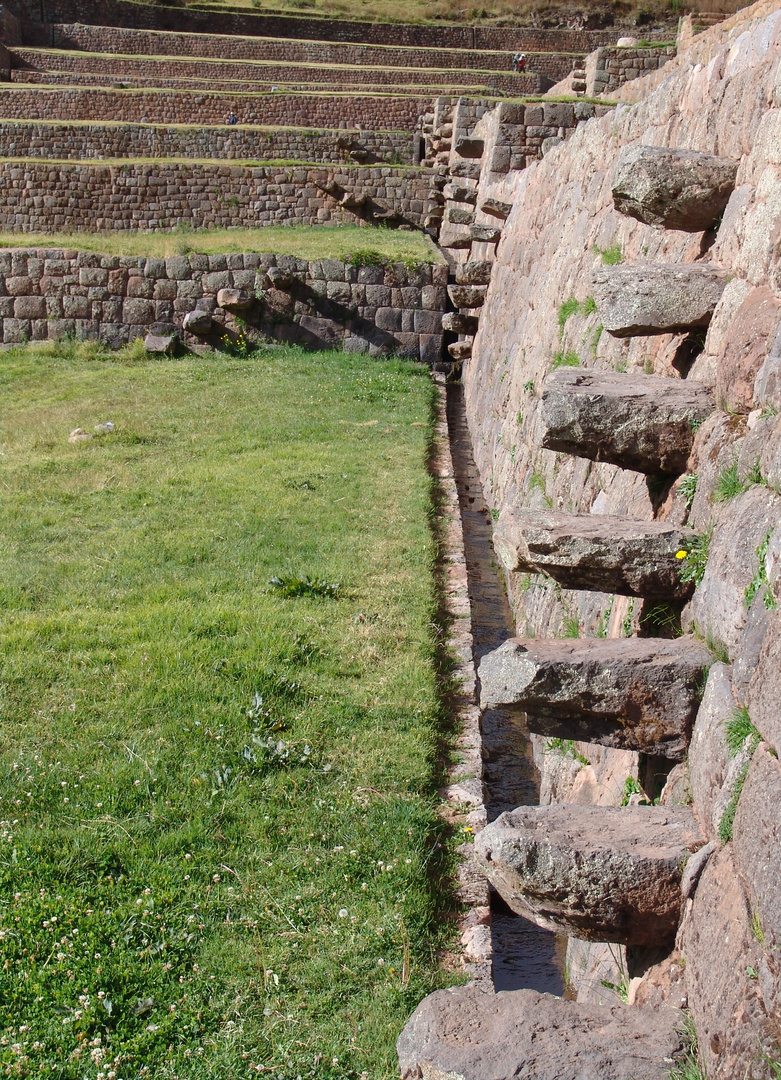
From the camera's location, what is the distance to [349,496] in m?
8.64

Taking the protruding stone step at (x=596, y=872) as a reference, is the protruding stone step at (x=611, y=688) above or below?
above

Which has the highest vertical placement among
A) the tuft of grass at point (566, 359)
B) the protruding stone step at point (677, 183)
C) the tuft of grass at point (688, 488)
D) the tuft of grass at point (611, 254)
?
the protruding stone step at point (677, 183)

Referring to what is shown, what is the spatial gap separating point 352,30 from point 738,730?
4253 centimetres

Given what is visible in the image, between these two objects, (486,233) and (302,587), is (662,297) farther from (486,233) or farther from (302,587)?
(486,233)

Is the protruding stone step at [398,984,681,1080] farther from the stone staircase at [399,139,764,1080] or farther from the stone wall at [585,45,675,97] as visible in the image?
the stone wall at [585,45,675,97]

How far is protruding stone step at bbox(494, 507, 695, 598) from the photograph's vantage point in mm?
2891

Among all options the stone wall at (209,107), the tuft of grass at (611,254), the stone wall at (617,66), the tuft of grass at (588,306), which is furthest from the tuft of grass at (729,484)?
the stone wall at (209,107)

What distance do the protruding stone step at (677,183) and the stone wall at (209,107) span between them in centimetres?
2613

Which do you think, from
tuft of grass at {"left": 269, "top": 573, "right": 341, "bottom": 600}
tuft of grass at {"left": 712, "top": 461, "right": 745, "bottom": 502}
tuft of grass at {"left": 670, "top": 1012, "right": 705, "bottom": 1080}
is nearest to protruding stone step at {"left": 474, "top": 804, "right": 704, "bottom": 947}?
tuft of grass at {"left": 670, "top": 1012, "right": 705, "bottom": 1080}

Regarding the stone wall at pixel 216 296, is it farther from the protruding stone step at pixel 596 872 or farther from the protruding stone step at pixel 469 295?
the protruding stone step at pixel 596 872

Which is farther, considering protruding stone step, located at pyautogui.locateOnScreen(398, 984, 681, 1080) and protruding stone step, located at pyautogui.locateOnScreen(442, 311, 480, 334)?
protruding stone step, located at pyautogui.locateOnScreen(442, 311, 480, 334)

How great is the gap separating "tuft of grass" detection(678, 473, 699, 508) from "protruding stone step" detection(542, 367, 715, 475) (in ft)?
0.20

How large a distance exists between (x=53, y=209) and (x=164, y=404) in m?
13.2

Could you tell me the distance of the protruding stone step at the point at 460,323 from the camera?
14227 mm
